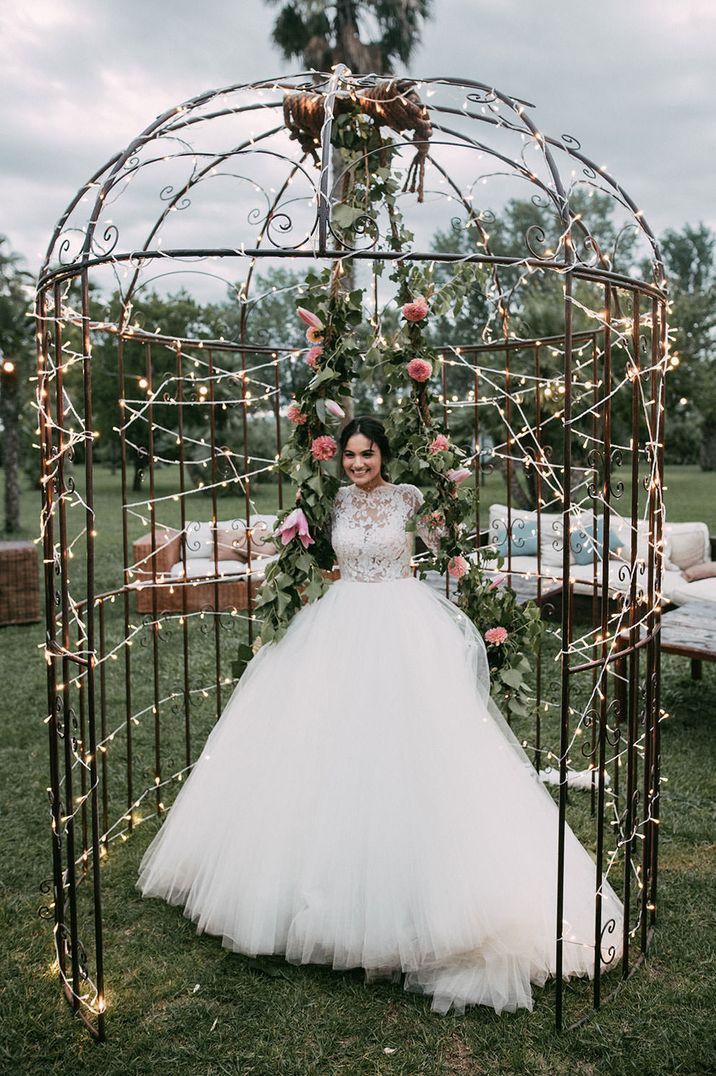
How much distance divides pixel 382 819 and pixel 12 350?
1355cm

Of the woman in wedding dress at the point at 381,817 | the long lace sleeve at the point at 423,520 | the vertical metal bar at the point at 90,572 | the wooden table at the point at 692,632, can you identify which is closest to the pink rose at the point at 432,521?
the long lace sleeve at the point at 423,520

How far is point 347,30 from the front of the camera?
10.5m

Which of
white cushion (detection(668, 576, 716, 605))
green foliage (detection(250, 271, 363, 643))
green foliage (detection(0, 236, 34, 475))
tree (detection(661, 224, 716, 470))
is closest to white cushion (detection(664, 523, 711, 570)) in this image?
white cushion (detection(668, 576, 716, 605))

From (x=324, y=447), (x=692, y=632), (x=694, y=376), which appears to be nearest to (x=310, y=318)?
(x=324, y=447)

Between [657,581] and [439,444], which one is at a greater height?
[439,444]

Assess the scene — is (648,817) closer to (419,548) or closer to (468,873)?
(468,873)

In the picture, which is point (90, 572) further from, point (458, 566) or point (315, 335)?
point (458, 566)

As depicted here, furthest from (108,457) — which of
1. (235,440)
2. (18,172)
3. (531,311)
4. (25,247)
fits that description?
(18,172)

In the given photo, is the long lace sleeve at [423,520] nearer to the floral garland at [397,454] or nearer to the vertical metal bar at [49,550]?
the floral garland at [397,454]

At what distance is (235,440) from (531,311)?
10.6 metres

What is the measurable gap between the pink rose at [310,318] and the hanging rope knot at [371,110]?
61 cm

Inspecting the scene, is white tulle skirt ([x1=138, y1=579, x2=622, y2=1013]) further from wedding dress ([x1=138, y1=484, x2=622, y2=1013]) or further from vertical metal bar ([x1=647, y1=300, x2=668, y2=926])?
vertical metal bar ([x1=647, y1=300, x2=668, y2=926])

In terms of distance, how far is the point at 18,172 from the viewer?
729cm

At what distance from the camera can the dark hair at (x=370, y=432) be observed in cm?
330
